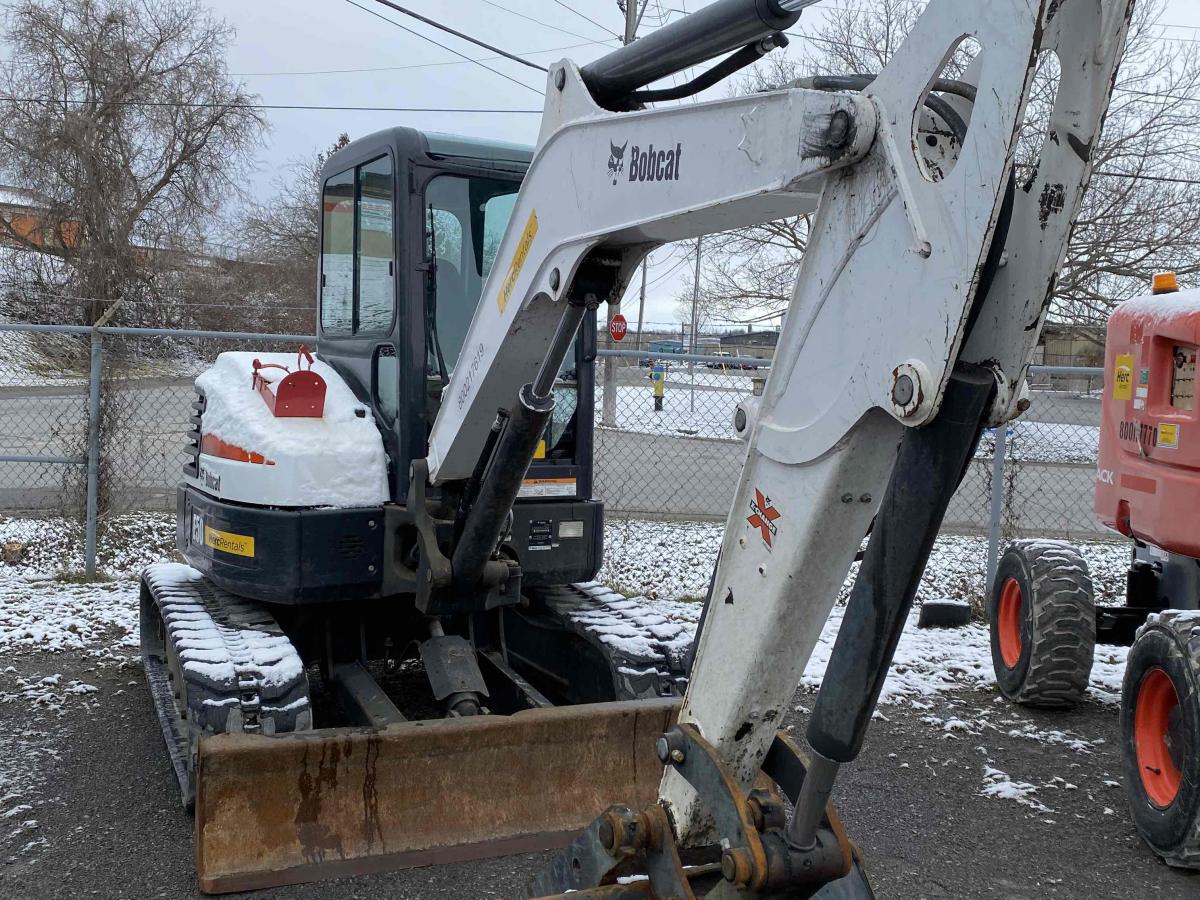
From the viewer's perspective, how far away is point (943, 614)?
7.11 m

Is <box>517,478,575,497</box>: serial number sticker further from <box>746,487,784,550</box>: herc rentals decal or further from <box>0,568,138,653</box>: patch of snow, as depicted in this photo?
<box>0,568,138,653</box>: patch of snow

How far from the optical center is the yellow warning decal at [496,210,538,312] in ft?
11.2

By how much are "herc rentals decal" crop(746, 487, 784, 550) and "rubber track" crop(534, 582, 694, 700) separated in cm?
228

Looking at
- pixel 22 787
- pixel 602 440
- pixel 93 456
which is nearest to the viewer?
pixel 22 787

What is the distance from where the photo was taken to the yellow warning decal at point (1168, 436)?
4512 mm

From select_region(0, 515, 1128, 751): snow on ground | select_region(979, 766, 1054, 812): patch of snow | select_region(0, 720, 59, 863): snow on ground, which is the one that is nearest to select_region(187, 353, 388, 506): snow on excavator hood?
select_region(0, 720, 59, 863): snow on ground

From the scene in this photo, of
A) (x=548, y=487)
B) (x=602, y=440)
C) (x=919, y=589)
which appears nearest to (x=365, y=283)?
(x=548, y=487)

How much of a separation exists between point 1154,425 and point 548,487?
2612mm

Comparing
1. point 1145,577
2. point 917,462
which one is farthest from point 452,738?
point 1145,577

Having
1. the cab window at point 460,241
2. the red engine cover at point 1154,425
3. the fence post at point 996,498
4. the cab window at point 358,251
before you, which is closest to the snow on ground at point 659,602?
the fence post at point 996,498

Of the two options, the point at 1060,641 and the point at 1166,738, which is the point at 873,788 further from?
the point at 1060,641

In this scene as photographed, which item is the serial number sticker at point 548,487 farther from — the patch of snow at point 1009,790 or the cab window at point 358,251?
the patch of snow at point 1009,790

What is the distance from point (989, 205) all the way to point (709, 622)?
1088 mm

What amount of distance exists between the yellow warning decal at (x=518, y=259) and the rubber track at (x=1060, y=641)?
3.48m
